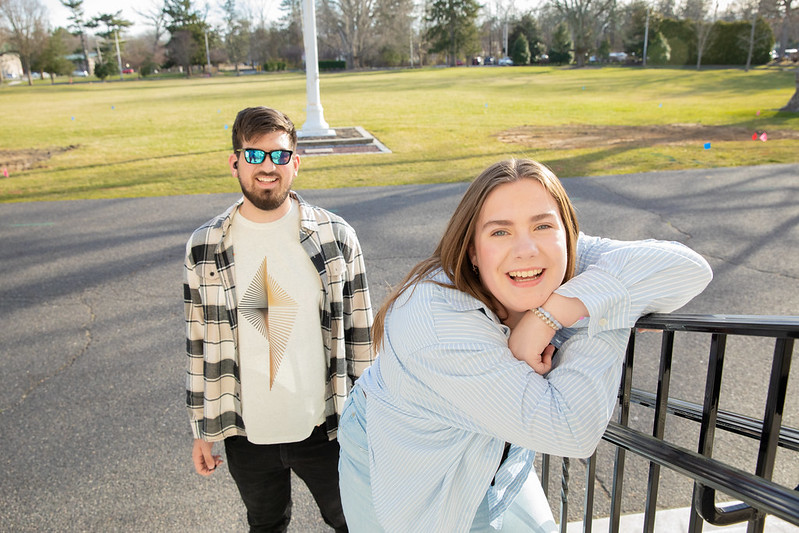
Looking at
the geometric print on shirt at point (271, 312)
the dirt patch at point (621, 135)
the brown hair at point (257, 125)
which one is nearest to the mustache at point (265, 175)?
the brown hair at point (257, 125)

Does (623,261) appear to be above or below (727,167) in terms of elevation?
above

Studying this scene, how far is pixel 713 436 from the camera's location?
1264 mm

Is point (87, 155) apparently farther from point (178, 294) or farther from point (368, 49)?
point (368, 49)

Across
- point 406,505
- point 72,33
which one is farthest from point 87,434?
point 72,33

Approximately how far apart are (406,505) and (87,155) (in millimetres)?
14508

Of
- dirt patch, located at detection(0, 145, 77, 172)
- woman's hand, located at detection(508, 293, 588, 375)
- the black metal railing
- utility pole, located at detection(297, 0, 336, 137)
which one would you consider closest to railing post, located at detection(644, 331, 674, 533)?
the black metal railing

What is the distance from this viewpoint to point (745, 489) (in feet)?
3.76

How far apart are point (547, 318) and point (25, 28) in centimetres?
7214

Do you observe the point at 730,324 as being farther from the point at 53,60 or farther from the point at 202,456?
the point at 53,60

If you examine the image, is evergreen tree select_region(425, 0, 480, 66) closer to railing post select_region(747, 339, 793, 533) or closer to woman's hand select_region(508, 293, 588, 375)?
woman's hand select_region(508, 293, 588, 375)

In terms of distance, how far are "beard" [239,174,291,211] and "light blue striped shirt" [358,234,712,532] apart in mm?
892

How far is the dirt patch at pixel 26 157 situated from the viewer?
40.5 feet

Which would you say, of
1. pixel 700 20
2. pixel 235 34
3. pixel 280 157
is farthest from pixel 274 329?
pixel 235 34

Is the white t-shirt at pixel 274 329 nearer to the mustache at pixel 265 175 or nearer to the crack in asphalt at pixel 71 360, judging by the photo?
the mustache at pixel 265 175
